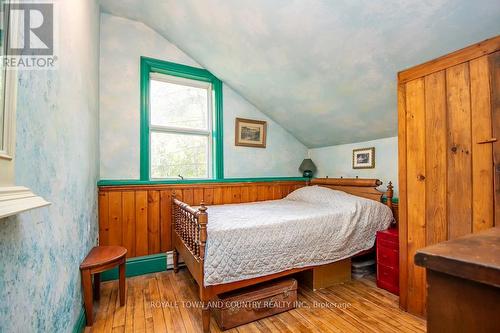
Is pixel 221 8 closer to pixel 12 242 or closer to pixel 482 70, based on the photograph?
pixel 482 70

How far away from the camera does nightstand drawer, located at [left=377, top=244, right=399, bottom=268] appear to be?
211cm

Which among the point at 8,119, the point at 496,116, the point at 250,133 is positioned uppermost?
the point at 250,133

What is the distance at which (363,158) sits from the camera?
10.0 feet

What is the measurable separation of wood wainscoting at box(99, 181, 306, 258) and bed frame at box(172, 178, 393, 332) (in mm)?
133

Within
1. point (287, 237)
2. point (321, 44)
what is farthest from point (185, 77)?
point (287, 237)

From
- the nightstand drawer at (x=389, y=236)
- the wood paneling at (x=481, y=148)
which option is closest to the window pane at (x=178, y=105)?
the nightstand drawer at (x=389, y=236)

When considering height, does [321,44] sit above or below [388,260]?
above

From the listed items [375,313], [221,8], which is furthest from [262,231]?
[221,8]

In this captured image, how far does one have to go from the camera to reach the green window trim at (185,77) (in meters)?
2.73

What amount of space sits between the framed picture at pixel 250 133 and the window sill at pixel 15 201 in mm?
2685

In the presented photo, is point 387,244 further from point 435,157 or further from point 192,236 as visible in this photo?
point 192,236

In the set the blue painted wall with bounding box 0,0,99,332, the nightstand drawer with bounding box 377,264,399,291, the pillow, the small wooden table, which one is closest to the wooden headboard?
the pillow

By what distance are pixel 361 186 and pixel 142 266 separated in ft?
9.19

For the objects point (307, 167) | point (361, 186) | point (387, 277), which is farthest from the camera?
point (307, 167)
